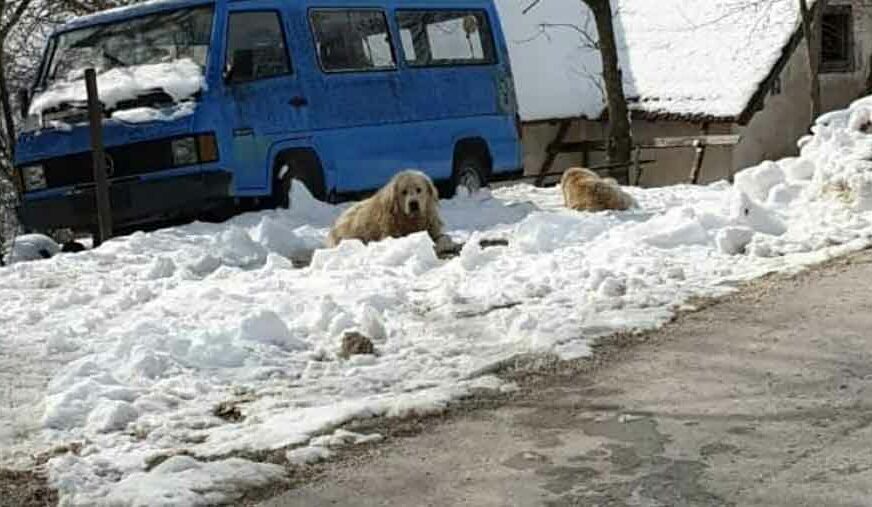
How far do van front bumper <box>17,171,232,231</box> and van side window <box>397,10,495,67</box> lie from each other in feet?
11.6

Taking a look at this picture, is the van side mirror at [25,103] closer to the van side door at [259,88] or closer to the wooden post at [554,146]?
the van side door at [259,88]

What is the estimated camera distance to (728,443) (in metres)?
4.62

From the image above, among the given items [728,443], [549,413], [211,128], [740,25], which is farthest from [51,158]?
[740,25]

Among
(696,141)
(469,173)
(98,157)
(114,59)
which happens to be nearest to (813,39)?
(696,141)

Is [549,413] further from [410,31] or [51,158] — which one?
[410,31]

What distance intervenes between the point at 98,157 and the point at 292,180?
7.29 feet

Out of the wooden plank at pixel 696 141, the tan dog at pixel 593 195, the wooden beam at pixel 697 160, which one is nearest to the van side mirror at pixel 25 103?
the tan dog at pixel 593 195

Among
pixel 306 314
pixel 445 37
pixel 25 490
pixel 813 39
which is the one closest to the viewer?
pixel 25 490

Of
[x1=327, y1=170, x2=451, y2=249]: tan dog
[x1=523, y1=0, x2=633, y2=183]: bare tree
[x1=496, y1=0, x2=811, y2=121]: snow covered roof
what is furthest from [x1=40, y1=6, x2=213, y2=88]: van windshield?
[x1=496, y1=0, x2=811, y2=121]: snow covered roof

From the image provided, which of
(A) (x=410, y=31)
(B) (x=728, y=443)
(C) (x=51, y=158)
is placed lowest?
(B) (x=728, y=443)

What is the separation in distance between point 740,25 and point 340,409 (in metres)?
24.5

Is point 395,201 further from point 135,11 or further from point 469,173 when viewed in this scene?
point 469,173

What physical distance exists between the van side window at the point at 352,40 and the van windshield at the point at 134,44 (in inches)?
54.4

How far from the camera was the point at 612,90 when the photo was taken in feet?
59.5
